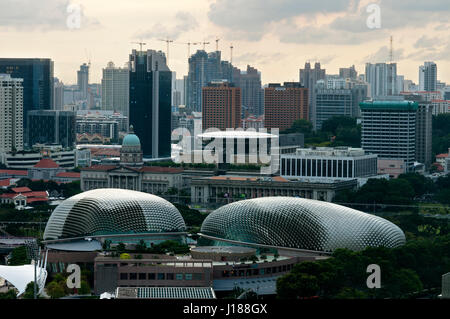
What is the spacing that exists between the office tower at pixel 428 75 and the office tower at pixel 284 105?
30.2m

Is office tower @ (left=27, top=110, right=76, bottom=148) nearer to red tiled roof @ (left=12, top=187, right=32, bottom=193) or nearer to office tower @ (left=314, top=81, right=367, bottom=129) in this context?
office tower @ (left=314, top=81, right=367, bottom=129)

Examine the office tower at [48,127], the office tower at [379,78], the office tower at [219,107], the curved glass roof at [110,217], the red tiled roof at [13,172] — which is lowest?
the red tiled roof at [13,172]

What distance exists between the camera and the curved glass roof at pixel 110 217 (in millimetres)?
42062

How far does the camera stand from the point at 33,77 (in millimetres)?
129125

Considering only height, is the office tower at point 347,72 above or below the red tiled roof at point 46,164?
above

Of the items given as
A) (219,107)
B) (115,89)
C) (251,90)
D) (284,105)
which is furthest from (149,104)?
(115,89)

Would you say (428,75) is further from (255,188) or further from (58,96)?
(255,188)

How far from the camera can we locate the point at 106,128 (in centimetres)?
14462

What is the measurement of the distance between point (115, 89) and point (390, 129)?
10185 centimetres

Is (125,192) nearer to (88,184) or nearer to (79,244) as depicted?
(79,244)

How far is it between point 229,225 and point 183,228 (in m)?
4.45

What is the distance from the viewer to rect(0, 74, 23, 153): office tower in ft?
327

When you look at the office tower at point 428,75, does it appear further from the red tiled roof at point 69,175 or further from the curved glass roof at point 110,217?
the curved glass roof at point 110,217

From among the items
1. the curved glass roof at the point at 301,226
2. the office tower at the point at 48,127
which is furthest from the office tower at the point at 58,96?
the curved glass roof at the point at 301,226
